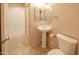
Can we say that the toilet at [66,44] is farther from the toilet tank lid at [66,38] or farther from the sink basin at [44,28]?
the sink basin at [44,28]

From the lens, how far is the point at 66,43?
1502mm

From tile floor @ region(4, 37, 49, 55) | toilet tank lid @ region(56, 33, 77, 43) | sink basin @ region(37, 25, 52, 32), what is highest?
sink basin @ region(37, 25, 52, 32)

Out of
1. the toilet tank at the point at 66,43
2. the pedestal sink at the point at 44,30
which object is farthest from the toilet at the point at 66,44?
Answer: the pedestal sink at the point at 44,30

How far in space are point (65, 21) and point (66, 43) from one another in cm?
28

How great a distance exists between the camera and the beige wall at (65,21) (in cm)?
137

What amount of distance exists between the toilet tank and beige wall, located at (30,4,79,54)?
0.19ft

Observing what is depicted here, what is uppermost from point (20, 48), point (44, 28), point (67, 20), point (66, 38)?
point (67, 20)

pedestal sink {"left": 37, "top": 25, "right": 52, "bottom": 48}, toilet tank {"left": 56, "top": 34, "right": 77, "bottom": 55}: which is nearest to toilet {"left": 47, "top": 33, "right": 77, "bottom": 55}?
toilet tank {"left": 56, "top": 34, "right": 77, "bottom": 55}

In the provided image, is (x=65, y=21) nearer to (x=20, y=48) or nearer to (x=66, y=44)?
(x=66, y=44)

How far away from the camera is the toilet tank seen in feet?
4.75

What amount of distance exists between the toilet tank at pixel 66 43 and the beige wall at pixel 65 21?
0.06 meters

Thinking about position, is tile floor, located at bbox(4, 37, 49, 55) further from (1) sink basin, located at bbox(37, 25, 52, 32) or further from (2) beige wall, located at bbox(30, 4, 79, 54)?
(1) sink basin, located at bbox(37, 25, 52, 32)

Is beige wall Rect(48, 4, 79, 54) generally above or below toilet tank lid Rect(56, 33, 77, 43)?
above

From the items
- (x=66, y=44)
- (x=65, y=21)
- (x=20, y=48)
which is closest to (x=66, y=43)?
(x=66, y=44)
